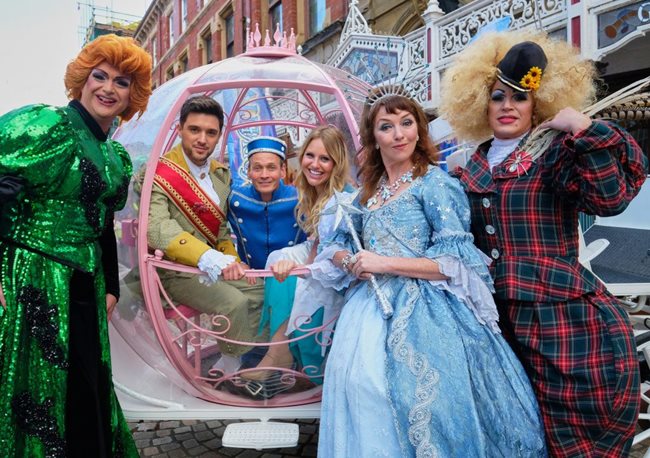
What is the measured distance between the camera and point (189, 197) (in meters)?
2.36

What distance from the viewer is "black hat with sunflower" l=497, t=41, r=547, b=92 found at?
5.54ft

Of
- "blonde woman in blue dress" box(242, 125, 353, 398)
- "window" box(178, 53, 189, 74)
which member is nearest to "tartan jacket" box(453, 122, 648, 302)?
"blonde woman in blue dress" box(242, 125, 353, 398)

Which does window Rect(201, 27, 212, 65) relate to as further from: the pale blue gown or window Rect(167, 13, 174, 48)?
the pale blue gown

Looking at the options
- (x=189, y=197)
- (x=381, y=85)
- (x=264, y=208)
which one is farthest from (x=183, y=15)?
(x=381, y=85)

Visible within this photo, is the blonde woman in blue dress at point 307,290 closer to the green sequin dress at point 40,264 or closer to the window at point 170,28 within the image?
the green sequin dress at point 40,264

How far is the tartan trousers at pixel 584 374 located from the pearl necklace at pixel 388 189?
0.62m

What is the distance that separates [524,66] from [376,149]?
23.8 inches

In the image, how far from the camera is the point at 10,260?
1604mm

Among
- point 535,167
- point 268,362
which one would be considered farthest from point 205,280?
point 535,167

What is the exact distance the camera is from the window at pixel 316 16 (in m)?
11.3

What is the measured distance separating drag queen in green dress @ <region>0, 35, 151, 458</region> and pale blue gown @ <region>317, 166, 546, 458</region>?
868 millimetres

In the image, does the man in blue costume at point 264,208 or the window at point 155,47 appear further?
the window at point 155,47

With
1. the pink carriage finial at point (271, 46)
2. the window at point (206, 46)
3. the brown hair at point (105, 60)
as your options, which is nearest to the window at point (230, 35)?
the window at point (206, 46)

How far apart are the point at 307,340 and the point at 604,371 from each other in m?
1.19
